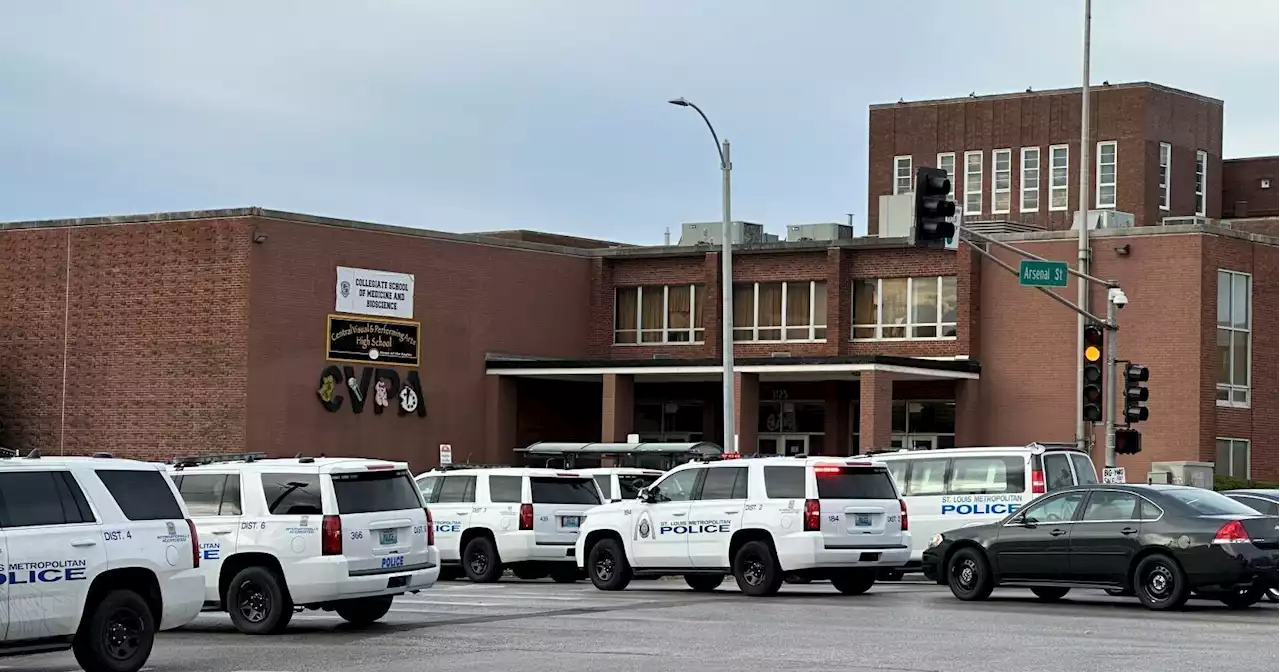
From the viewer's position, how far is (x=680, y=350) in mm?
56594

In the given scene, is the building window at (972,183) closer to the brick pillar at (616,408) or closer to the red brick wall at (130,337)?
the brick pillar at (616,408)

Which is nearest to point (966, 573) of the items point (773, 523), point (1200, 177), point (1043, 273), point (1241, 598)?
point (773, 523)

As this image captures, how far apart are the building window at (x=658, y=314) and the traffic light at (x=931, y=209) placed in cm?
2891

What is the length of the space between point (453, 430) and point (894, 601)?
29.5 m

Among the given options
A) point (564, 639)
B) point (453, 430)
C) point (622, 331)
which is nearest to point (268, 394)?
point (453, 430)

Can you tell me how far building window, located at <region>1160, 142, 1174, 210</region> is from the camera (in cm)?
7038

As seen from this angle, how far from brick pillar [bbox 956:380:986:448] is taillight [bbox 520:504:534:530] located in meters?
24.0

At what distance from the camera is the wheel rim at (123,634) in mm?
15359

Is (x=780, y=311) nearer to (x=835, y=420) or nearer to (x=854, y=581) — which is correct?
(x=835, y=420)

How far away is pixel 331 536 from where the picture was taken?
19.3 meters

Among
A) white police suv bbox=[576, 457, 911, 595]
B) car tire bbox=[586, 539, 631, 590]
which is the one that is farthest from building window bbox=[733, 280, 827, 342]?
white police suv bbox=[576, 457, 911, 595]

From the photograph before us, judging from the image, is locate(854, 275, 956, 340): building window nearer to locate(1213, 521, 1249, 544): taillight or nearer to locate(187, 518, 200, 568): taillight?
locate(1213, 521, 1249, 544): taillight

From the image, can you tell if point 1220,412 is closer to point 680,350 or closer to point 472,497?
point 680,350

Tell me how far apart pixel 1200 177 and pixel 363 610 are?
5902cm
